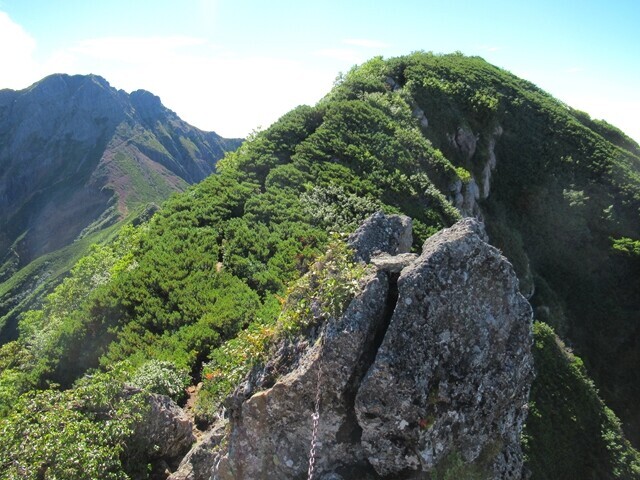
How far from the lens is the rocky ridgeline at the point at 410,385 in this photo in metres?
7.37

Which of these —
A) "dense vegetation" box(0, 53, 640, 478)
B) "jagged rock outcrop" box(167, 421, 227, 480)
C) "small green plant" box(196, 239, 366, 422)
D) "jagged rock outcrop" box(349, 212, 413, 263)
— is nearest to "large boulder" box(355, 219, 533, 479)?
"small green plant" box(196, 239, 366, 422)

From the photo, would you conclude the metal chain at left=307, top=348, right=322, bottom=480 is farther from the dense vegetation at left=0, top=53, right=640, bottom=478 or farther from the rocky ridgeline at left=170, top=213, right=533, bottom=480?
the dense vegetation at left=0, top=53, right=640, bottom=478

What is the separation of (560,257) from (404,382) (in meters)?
43.6

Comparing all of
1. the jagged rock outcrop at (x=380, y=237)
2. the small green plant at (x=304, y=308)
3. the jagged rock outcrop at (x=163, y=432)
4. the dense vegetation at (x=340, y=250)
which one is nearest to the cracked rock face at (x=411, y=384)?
the small green plant at (x=304, y=308)

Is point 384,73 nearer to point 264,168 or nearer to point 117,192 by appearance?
point 264,168

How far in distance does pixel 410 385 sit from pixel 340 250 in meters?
3.63

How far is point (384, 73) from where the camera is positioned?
4703 centimetres

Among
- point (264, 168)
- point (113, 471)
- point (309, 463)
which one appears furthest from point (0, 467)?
point (264, 168)

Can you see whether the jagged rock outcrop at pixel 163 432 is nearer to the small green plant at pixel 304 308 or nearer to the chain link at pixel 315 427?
the small green plant at pixel 304 308

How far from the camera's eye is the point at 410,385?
7383mm

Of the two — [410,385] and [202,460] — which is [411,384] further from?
[202,460]

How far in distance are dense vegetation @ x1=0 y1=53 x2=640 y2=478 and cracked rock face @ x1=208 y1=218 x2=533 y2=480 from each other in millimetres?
1464

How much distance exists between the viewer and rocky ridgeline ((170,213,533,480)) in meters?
7.37

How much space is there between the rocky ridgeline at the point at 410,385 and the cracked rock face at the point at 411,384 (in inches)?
0.7
